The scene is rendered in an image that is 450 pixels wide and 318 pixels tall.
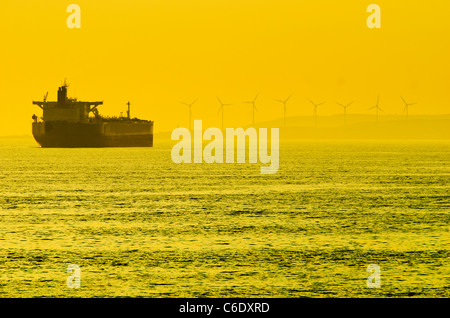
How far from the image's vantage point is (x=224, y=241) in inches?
1484

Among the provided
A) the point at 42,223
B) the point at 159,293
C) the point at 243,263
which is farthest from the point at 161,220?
the point at 159,293

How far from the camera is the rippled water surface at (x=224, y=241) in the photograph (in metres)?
27.3

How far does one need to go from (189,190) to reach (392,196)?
18477 mm

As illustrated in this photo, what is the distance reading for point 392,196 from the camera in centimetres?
6456

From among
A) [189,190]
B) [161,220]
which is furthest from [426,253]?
[189,190]

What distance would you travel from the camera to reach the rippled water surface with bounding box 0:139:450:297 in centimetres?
2731

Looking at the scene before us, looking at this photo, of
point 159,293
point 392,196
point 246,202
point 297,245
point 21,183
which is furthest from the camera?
point 21,183

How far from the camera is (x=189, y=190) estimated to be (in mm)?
70500

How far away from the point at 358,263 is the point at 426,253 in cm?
393

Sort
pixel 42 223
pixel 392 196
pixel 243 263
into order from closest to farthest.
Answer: pixel 243 263 < pixel 42 223 < pixel 392 196
